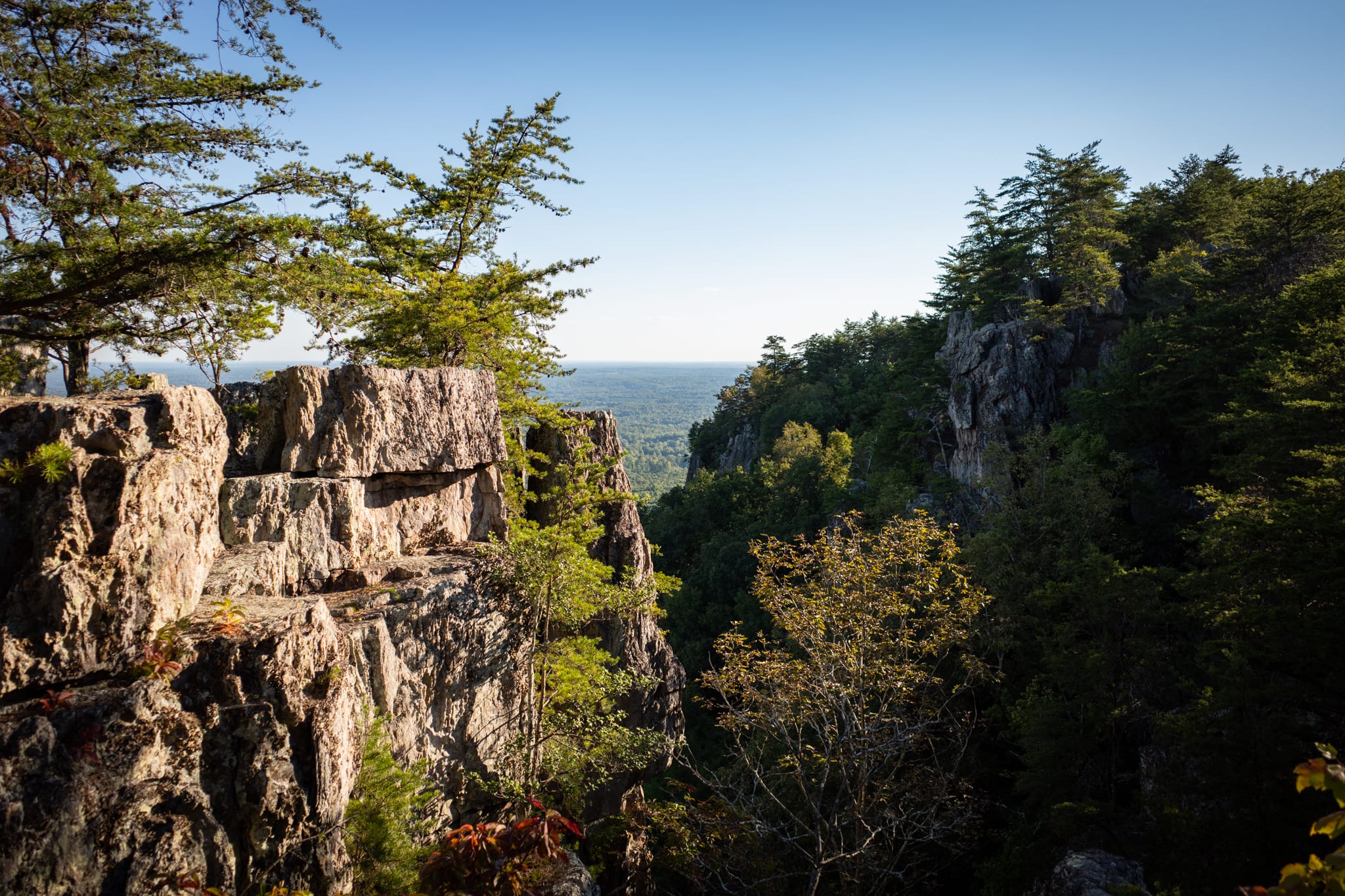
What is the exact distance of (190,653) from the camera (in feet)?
17.0

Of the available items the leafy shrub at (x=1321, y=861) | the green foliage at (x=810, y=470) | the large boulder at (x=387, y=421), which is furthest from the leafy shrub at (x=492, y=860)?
the green foliage at (x=810, y=470)

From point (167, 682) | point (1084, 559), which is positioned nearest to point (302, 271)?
point (167, 682)

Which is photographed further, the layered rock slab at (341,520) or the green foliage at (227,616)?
the layered rock slab at (341,520)

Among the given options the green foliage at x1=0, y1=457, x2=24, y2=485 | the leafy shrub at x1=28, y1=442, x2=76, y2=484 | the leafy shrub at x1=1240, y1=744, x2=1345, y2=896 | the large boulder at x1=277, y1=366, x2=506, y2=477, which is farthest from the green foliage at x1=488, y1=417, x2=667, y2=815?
the leafy shrub at x1=1240, y1=744, x2=1345, y2=896

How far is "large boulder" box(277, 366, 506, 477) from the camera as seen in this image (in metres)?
8.44

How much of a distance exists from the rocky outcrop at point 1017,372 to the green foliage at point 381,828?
91.4 ft

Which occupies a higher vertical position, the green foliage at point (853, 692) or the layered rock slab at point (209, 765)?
the layered rock slab at point (209, 765)

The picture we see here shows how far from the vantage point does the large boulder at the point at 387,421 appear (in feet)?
27.7

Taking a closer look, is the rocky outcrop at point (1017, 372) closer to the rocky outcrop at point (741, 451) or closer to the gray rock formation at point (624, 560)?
the gray rock formation at point (624, 560)

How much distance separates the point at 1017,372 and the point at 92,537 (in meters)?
32.2

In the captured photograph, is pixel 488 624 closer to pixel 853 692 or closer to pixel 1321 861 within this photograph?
pixel 853 692

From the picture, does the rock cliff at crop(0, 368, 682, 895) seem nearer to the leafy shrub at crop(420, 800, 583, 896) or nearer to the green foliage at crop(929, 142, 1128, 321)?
the leafy shrub at crop(420, 800, 583, 896)

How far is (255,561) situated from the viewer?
6789 mm

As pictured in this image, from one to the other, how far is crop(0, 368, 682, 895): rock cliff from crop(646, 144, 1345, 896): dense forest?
5.99m
